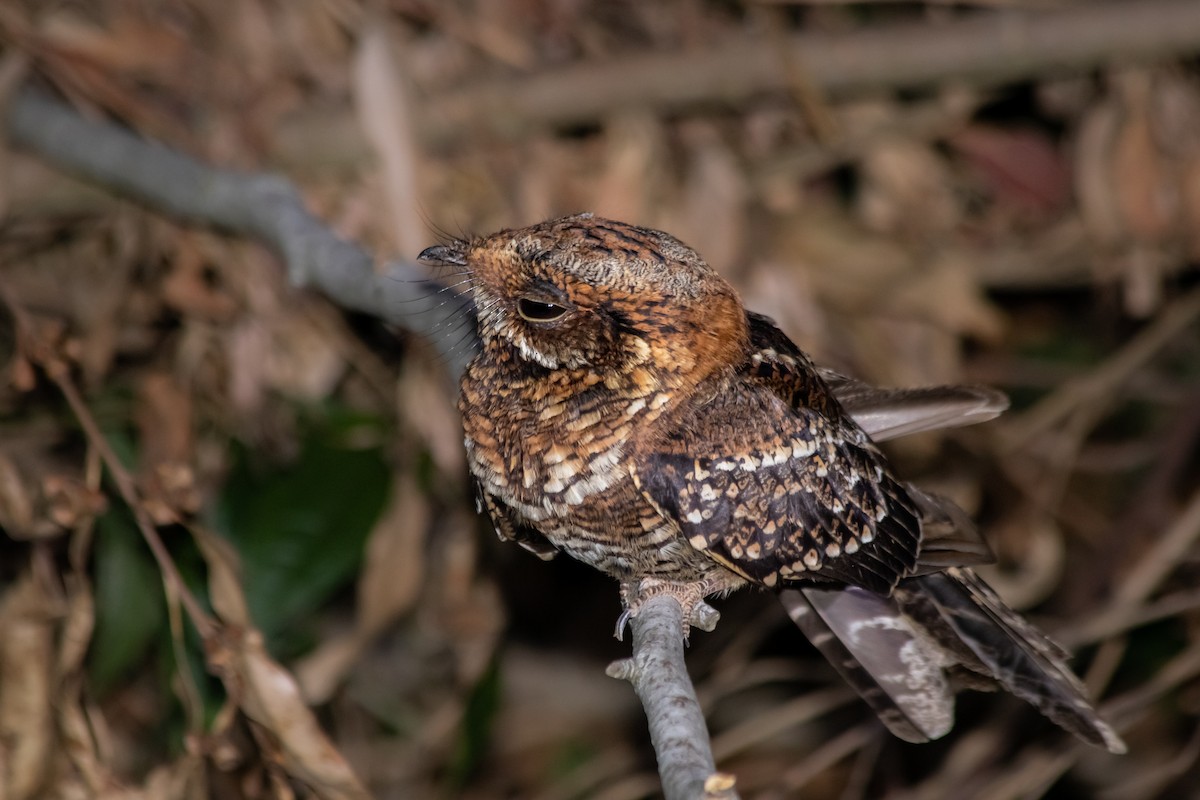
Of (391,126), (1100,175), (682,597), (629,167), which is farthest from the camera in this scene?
(1100,175)

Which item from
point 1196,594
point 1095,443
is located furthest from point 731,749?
point 1095,443

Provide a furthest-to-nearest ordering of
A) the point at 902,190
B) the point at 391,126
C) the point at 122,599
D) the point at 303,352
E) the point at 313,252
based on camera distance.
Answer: the point at 902,190
the point at 303,352
the point at 391,126
the point at 122,599
the point at 313,252

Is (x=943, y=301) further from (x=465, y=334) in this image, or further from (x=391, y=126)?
(x=465, y=334)

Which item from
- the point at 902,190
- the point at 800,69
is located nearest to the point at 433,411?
the point at 800,69

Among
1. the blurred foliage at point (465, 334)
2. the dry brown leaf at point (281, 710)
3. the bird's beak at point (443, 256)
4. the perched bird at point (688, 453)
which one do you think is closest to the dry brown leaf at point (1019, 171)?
the blurred foliage at point (465, 334)

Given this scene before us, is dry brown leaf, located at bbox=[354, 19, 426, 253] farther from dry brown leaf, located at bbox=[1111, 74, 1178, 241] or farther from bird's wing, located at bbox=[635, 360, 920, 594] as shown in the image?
dry brown leaf, located at bbox=[1111, 74, 1178, 241]

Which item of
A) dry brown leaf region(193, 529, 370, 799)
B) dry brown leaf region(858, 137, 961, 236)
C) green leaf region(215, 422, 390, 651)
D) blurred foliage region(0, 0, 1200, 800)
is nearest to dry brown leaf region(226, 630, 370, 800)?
dry brown leaf region(193, 529, 370, 799)
